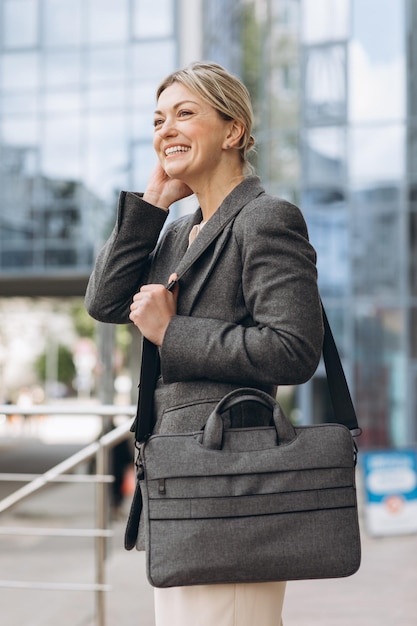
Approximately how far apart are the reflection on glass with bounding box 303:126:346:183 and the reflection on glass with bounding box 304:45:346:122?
0.25 m

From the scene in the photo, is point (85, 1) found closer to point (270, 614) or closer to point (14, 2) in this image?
point (14, 2)

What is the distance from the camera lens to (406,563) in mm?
7605

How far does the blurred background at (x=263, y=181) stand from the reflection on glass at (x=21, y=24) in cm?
4

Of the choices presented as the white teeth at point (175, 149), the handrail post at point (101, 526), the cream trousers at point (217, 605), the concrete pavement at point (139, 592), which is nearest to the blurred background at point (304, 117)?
the concrete pavement at point (139, 592)

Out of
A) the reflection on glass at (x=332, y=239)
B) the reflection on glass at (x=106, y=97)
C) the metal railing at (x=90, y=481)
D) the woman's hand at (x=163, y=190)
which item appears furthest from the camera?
the reflection on glass at (x=106, y=97)

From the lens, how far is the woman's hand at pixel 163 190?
2121 mm

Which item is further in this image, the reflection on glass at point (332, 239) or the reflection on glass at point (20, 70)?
the reflection on glass at point (20, 70)

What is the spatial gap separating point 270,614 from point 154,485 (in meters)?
0.38

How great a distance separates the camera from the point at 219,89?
1945 mm

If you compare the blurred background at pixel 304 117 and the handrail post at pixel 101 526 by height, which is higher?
the blurred background at pixel 304 117

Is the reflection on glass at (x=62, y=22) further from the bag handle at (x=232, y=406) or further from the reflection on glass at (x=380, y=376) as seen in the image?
the bag handle at (x=232, y=406)

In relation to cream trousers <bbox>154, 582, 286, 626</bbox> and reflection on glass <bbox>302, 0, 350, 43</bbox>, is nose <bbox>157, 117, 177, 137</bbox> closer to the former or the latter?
cream trousers <bbox>154, 582, 286, 626</bbox>

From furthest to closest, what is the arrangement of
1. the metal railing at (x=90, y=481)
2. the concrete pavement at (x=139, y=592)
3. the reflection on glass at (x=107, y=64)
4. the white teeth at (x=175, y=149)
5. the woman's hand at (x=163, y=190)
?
the reflection on glass at (x=107, y=64)
the concrete pavement at (x=139, y=592)
the metal railing at (x=90, y=481)
the woman's hand at (x=163, y=190)
the white teeth at (x=175, y=149)

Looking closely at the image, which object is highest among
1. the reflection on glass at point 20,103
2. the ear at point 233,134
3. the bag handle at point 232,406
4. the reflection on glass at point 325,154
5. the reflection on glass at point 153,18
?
the reflection on glass at point 153,18
